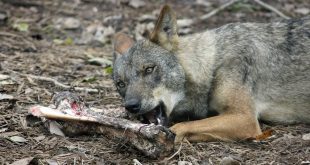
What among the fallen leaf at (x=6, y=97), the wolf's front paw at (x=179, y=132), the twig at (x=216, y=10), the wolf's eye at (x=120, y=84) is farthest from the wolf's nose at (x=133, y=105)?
the twig at (x=216, y=10)

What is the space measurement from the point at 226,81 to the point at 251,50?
2.22 feet

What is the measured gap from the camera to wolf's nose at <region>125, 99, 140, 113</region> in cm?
582

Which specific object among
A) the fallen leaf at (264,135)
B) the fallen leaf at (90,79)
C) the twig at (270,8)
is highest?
the twig at (270,8)

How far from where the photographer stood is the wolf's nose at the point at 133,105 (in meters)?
5.82

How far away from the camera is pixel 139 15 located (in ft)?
38.5

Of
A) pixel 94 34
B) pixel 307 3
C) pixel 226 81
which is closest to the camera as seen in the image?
pixel 226 81

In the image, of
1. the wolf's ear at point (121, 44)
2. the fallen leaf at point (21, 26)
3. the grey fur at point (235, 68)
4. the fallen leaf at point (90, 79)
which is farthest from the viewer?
the fallen leaf at point (21, 26)

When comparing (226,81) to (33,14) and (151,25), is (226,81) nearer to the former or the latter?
(151,25)

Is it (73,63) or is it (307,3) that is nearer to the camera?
(73,63)

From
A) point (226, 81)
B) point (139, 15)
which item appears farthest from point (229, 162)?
point (139, 15)

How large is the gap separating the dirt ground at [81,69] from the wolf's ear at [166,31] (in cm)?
111

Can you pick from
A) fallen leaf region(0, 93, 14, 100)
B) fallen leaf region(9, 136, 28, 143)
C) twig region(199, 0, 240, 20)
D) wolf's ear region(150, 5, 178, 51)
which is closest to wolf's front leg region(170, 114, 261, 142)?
wolf's ear region(150, 5, 178, 51)

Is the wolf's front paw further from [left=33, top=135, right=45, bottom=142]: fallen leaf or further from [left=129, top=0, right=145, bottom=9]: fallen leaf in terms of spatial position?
[left=129, top=0, right=145, bottom=9]: fallen leaf

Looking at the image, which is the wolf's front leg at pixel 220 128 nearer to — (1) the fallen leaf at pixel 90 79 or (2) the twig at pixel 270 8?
(1) the fallen leaf at pixel 90 79
